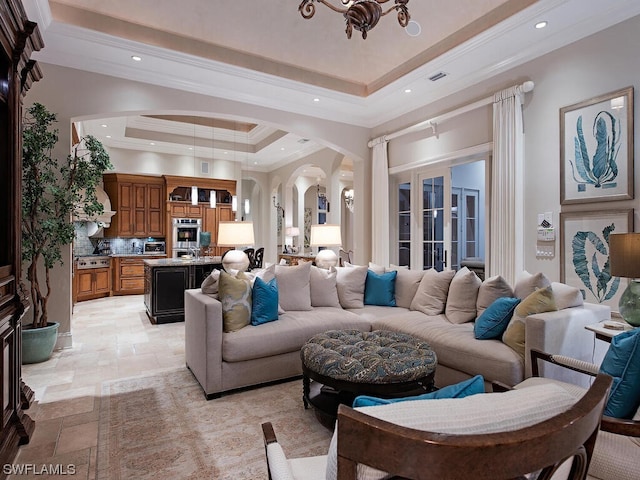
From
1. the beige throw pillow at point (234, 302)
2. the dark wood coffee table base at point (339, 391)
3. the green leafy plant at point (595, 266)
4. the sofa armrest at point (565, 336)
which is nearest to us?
the dark wood coffee table base at point (339, 391)

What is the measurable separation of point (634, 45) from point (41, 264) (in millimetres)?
5922

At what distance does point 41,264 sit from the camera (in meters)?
3.94

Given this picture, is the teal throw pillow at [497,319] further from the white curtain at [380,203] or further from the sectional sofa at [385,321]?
the white curtain at [380,203]

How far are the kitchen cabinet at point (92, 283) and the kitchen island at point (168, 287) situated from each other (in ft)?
8.35

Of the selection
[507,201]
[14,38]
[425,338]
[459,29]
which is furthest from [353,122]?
[14,38]

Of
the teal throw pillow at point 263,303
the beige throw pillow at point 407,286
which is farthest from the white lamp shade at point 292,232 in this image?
the teal throw pillow at point 263,303

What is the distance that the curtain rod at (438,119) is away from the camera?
12.5 ft

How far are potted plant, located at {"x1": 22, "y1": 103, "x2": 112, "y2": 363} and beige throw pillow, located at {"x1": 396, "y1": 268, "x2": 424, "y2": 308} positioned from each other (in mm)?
3533

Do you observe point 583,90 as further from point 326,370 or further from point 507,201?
point 326,370

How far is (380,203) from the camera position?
5871 mm

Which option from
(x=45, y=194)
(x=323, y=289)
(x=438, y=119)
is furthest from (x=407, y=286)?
(x=45, y=194)

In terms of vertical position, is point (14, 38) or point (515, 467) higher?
point (14, 38)

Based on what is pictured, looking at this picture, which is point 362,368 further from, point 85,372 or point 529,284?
point 85,372

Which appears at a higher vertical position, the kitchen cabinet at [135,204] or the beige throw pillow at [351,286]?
the kitchen cabinet at [135,204]
